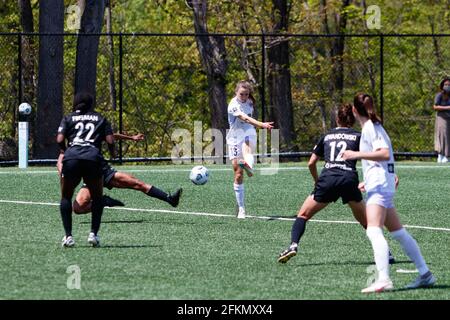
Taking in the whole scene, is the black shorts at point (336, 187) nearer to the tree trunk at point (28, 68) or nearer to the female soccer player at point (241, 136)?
the female soccer player at point (241, 136)

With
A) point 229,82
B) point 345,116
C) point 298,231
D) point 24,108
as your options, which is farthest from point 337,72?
point 298,231

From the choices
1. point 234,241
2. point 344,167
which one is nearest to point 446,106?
point 234,241

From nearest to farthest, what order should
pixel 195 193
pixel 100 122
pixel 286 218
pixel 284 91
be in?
pixel 100 122 < pixel 286 218 < pixel 195 193 < pixel 284 91

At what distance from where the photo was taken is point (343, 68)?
1540 inches

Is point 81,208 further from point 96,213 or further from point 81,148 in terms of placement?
point 81,148

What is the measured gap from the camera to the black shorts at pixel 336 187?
12625 mm

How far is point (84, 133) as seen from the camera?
13.9 m

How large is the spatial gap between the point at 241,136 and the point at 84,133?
454 centimetres

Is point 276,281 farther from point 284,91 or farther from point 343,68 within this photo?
point 343,68

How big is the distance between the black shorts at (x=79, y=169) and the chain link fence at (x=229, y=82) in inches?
582

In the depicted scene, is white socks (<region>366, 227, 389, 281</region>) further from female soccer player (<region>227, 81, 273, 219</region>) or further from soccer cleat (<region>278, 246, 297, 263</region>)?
female soccer player (<region>227, 81, 273, 219</region>)

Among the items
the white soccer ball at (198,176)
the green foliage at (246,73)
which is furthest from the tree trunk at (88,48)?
the white soccer ball at (198,176)

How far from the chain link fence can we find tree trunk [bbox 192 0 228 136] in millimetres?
675

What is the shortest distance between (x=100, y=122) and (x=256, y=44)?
25.0 m
